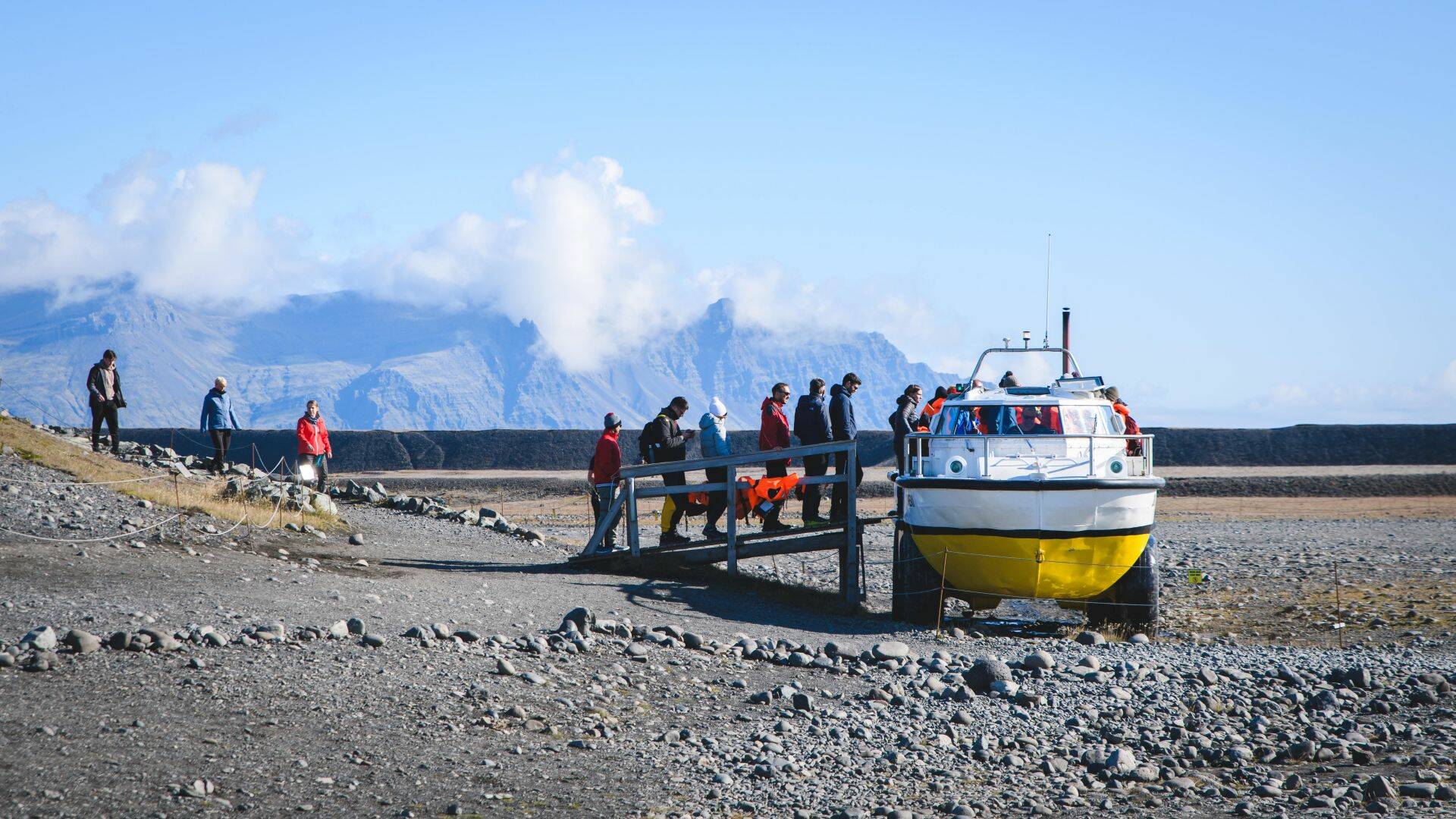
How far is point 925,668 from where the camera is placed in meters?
10.6

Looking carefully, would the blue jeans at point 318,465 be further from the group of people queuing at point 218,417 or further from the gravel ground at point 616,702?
the gravel ground at point 616,702

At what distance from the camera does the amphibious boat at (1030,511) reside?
12.4 meters

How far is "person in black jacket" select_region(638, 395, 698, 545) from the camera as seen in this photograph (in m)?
15.8

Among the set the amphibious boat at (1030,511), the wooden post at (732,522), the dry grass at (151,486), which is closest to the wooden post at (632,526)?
the wooden post at (732,522)

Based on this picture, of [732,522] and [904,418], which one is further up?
[904,418]

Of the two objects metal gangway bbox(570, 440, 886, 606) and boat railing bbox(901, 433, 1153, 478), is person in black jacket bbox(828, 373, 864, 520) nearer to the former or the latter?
metal gangway bbox(570, 440, 886, 606)

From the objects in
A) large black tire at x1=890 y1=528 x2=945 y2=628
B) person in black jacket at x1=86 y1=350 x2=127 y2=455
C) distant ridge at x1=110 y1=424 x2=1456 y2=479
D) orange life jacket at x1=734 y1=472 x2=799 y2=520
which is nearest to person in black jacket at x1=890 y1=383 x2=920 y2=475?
orange life jacket at x1=734 y1=472 x2=799 y2=520

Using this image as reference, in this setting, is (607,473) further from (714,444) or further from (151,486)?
(151,486)

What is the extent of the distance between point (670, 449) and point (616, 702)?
7.30 m

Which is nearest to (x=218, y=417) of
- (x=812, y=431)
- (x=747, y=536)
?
(x=747, y=536)

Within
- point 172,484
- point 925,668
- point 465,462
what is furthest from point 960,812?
point 465,462

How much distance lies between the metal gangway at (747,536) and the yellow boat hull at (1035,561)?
5.75 feet

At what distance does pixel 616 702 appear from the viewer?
8766 millimetres

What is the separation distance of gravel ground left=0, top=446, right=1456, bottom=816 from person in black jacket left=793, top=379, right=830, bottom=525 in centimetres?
201
